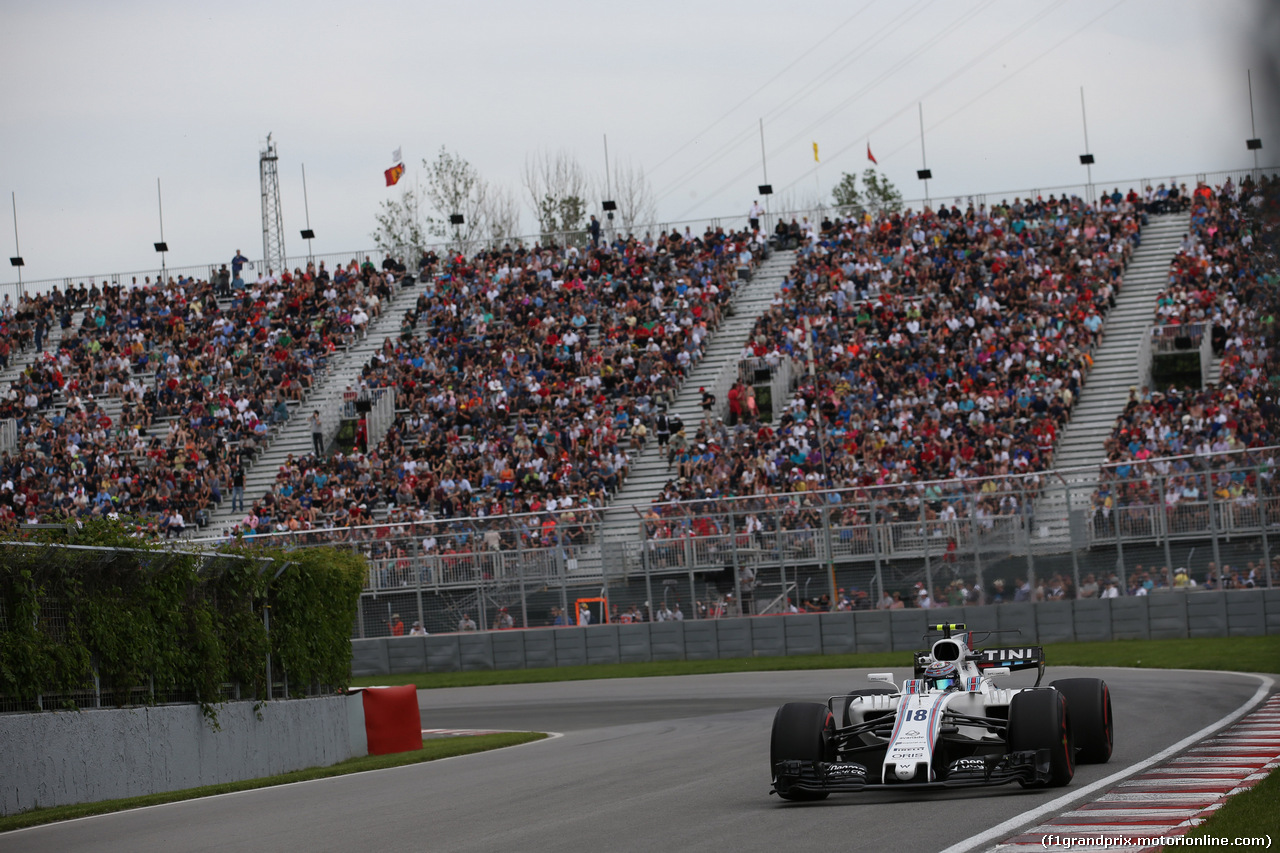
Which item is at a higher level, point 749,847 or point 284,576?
point 284,576

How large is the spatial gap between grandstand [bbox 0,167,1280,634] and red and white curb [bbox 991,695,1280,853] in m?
14.7

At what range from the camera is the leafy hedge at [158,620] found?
45.5 feet

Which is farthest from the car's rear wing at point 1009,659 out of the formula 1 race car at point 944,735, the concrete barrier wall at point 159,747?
the concrete barrier wall at point 159,747

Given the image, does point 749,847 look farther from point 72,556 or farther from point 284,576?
point 284,576

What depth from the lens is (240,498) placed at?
133 feet

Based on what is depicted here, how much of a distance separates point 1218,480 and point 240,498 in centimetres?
2455

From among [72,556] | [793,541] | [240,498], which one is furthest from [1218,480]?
[240,498]

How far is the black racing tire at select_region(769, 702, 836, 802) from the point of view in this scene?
1102 centimetres

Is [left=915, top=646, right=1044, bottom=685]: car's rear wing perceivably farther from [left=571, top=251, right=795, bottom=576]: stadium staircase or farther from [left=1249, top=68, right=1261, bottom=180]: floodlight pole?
[left=571, top=251, right=795, bottom=576]: stadium staircase

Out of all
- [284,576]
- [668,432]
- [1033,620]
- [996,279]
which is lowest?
[1033,620]

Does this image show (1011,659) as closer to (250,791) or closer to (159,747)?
(250,791)

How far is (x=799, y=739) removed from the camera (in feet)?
36.4

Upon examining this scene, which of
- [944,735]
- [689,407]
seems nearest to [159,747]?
[944,735]

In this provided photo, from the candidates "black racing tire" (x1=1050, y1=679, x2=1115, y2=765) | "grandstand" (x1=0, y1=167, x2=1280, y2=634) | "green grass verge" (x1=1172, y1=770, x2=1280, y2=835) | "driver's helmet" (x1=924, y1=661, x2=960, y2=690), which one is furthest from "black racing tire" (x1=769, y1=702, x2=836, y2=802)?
"grandstand" (x1=0, y1=167, x2=1280, y2=634)
